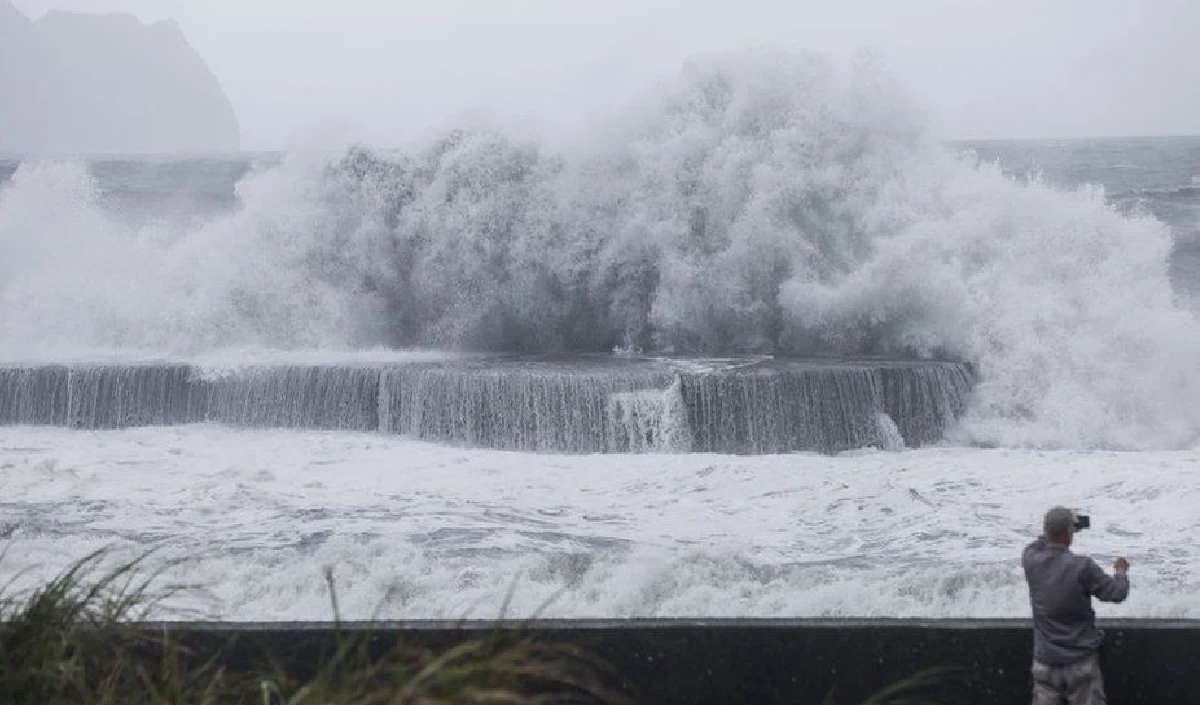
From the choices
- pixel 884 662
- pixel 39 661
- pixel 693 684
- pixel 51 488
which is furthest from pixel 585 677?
pixel 51 488

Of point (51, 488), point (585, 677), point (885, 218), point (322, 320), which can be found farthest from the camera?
point (322, 320)

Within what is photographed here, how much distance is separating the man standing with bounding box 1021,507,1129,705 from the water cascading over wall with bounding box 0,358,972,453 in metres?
9.05

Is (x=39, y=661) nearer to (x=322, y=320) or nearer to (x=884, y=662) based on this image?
(x=884, y=662)

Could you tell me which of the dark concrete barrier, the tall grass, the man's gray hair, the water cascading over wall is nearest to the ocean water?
the water cascading over wall

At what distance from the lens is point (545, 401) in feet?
45.7

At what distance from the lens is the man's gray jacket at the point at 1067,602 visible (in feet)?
14.2

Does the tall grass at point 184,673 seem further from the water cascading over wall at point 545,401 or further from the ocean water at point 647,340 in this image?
the water cascading over wall at point 545,401

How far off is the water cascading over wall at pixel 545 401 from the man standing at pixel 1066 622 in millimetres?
9053

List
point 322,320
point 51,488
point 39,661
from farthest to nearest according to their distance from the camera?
point 322,320, point 51,488, point 39,661

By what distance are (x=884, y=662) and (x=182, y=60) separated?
100.0m

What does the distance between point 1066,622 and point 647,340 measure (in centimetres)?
1513

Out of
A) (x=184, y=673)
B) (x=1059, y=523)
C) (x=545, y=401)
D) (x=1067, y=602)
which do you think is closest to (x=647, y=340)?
(x=545, y=401)

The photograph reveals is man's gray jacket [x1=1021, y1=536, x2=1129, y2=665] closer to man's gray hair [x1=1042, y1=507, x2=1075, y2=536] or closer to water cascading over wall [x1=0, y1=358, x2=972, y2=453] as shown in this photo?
man's gray hair [x1=1042, y1=507, x2=1075, y2=536]

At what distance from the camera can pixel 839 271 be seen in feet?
61.1
